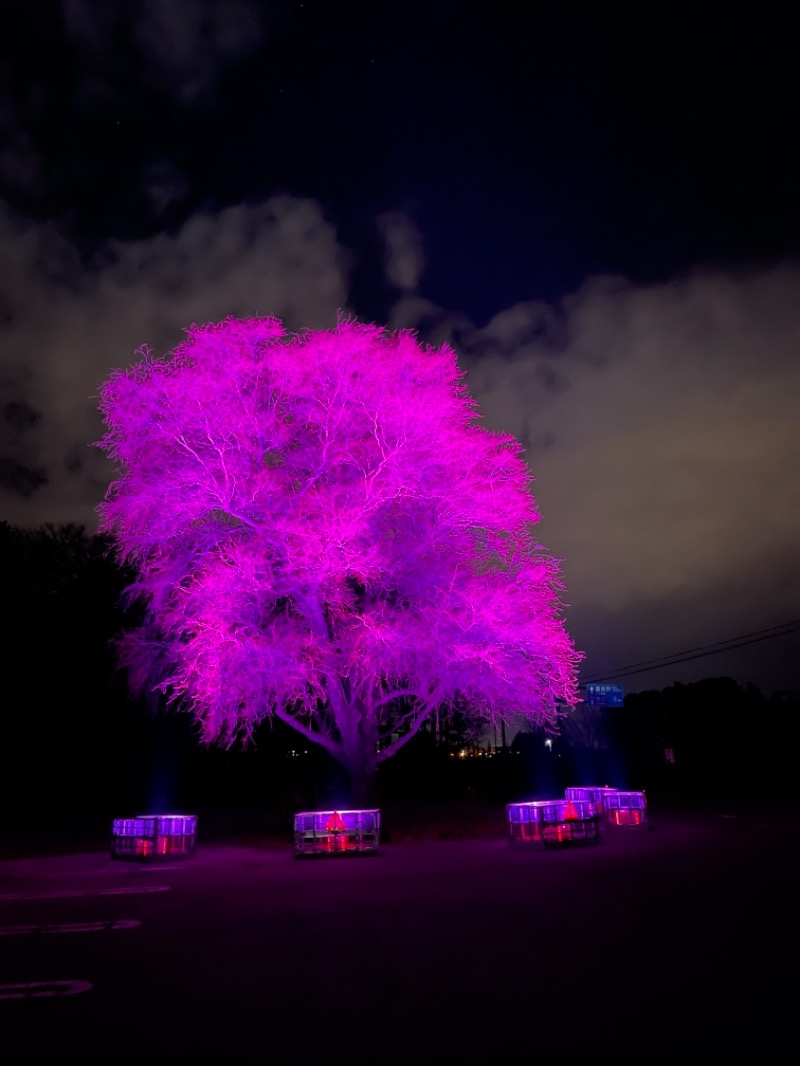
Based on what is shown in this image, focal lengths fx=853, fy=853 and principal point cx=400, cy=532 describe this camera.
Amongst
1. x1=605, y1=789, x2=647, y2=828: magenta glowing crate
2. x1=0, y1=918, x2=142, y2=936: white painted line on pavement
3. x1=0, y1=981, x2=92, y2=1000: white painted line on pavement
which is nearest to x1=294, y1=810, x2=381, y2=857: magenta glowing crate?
x1=605, y1=789, x2=647, y2=828: magenta glowing crate

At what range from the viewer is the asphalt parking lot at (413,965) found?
4.82 meters

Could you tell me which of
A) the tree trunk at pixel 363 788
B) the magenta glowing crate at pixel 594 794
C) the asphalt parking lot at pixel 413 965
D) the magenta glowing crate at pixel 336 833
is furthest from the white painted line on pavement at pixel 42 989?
the magenta glowing crate at pixel 594 794

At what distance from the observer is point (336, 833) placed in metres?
15.9

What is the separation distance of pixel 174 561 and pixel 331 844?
22.9ft

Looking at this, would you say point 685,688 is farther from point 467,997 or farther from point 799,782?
point 467,997

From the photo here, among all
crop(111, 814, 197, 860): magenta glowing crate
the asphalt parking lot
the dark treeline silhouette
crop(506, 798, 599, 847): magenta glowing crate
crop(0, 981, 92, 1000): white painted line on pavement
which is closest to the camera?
the asphalt parking lot

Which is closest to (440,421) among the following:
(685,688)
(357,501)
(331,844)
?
(357,501)

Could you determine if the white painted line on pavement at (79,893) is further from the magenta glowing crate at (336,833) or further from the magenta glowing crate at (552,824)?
the magenta glowing crate at (552,824)

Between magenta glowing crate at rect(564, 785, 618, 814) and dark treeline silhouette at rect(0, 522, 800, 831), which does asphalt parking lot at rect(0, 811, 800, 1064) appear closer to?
magenta glowing crate at rect(564, 785, 618, 814)

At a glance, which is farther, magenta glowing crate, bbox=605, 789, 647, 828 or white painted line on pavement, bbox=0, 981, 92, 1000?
magenta glowing crate, bbox=605, 789, 647, 828

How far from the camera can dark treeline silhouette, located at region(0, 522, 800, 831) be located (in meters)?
34.3

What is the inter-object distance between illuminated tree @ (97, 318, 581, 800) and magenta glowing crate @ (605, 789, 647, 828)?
2.97 m

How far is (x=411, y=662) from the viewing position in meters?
17.5

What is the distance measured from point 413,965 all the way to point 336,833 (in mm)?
9603
